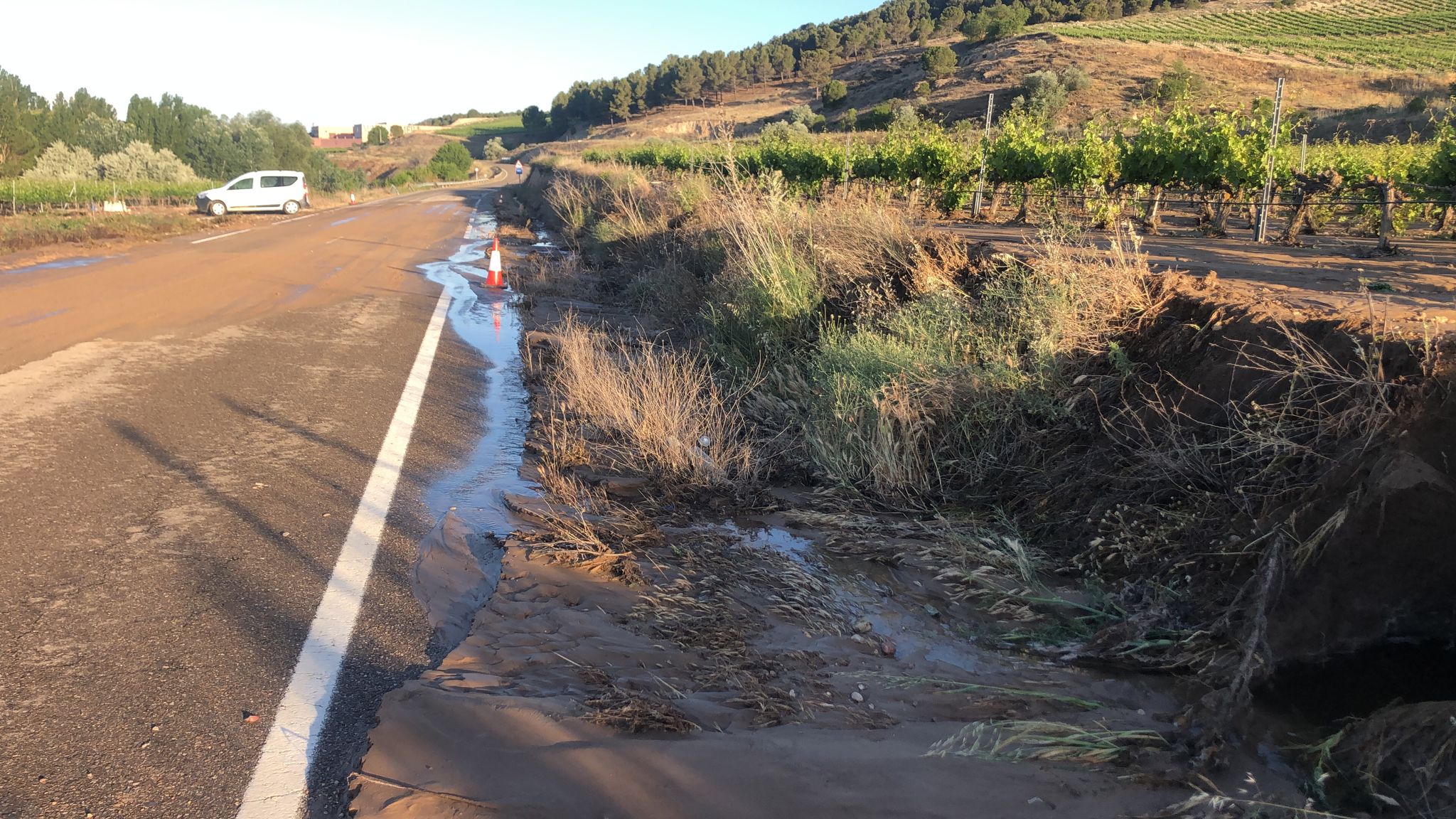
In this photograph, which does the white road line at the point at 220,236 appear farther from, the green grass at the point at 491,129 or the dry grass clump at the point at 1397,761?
the green grass at the point at 491,129

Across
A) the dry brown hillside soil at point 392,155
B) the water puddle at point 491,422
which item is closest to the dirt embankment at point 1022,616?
the water puddle at point 491,422

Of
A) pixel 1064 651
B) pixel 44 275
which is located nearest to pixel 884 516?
pixel 1064 651

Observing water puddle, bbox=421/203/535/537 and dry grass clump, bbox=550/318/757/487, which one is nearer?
water puddle, bbox=421/203/535/537

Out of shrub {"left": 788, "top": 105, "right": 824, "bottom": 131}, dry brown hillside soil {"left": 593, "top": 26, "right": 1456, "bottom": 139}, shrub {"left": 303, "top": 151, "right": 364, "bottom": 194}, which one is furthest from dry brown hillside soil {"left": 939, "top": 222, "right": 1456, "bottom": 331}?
shrub {"left": 303, "top": 151, "right": 364, "bottom": 194}

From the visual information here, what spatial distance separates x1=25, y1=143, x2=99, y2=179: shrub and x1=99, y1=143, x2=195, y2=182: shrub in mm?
732

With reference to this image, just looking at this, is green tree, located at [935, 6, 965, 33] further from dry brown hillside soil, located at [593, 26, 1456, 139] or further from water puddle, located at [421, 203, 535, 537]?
water puddle, located at [421, 203, 535, 537]

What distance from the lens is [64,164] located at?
164 feet

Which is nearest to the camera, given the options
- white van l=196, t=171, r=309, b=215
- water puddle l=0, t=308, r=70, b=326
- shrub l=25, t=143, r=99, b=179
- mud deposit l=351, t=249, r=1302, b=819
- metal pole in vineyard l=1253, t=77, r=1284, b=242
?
mud deposit l=351, t=249, r=1302, b=819

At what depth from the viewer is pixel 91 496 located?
5297 millimetres

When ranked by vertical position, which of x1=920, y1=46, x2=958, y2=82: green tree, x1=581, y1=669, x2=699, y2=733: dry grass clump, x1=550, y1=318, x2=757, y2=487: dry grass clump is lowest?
x1=581, y1=669, x2=699, y2=733: dry grass clump

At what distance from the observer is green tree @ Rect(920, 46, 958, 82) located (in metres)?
65.9

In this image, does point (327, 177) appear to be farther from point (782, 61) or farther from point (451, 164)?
point (782, 61)

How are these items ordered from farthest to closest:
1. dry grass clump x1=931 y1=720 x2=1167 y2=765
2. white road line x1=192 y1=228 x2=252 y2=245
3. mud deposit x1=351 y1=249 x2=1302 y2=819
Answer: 1. white road line x1=192 y1=228 x2=252 y2=245
2. dry grass clump x1=931 y1=720 x2=1167 y2=765
3. mud deposit x1=351 y1=249 x2=1302 y2=819

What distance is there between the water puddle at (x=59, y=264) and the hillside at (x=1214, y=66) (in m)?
19.5
